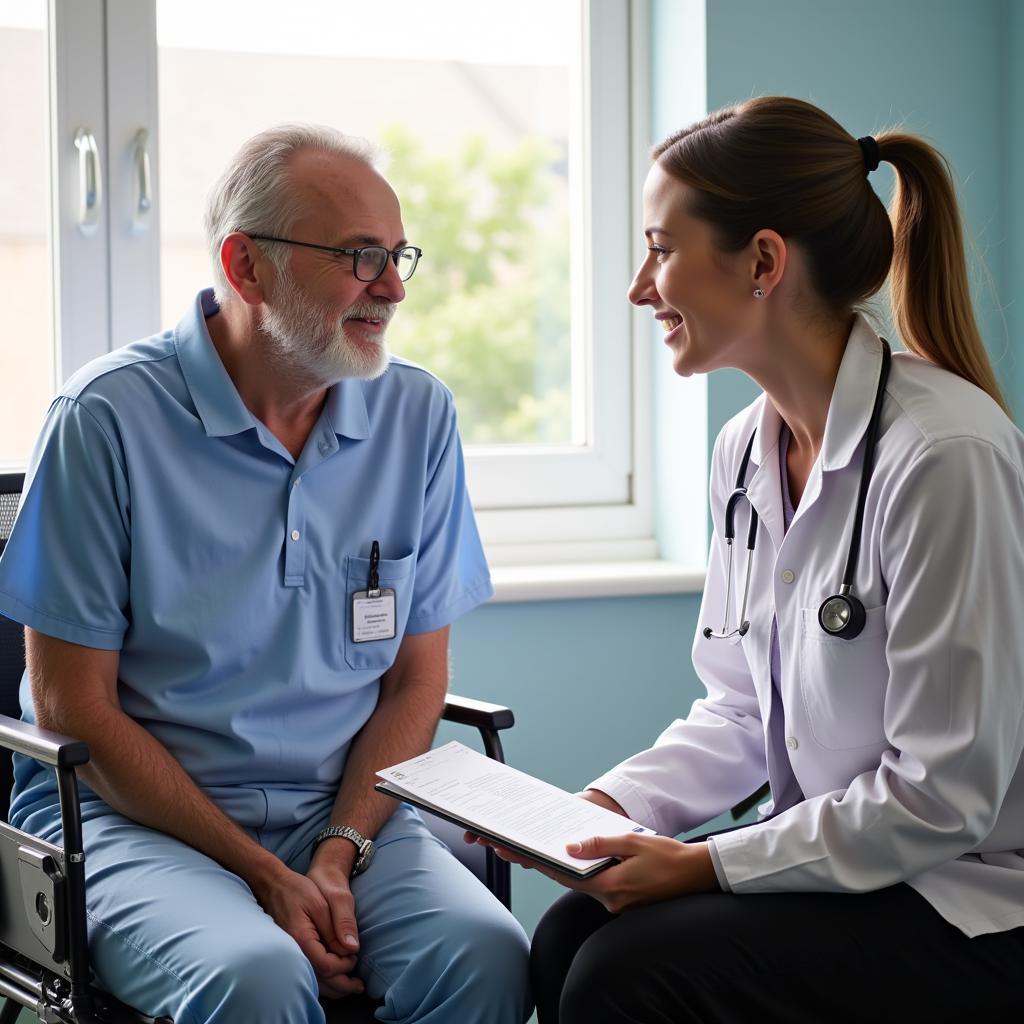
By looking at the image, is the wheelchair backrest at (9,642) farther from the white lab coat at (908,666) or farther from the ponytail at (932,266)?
the ponytail at (932,266)

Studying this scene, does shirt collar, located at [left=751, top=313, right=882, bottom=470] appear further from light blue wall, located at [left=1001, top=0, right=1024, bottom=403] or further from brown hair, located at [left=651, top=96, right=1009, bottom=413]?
light blue wall, located at [left=1001, top=0, right=1024, bottom=403]

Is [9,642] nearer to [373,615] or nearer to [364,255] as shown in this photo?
[373,615]

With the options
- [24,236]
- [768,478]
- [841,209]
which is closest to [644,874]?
[768,478]

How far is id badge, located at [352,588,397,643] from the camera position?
5.78 feet

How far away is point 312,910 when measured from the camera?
1.53 metres

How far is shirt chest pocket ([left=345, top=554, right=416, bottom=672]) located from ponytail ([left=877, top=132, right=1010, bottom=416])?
0.76 meters

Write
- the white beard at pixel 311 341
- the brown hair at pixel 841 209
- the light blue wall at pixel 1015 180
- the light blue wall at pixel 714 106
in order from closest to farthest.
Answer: the brown hair at pixel 841 209, the white beard at pixel 311 341, the light blue wall at pixel 714 106, the light blue wall at pixel 1015 180

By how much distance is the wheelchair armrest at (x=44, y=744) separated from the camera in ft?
4.59

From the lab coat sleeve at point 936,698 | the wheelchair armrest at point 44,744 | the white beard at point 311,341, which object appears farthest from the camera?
the white beard at point 311,341

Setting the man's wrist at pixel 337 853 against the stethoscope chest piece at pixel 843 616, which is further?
the man's wrist at pixel 337 853

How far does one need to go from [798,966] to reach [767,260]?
810 mm

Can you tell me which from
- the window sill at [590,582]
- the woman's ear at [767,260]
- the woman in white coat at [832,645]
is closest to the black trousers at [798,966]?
the woman in white coat at [832,645]

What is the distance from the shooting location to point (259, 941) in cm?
140

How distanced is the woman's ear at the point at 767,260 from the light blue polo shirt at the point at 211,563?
1.94 feet
